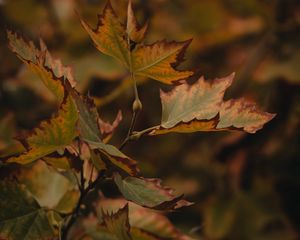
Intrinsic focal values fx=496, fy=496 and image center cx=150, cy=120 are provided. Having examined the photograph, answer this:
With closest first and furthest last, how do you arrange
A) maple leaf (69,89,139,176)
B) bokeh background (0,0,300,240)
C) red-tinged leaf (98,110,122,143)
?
maple leaf (69,89,139,176) → red-tinged leaf (98,110,122,143) → bokeh background (0,0,300,240)

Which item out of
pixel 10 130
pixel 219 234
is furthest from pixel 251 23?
pixel 10 130

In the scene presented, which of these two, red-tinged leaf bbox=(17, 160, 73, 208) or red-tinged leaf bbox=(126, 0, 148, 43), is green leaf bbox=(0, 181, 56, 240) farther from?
red-tinged leaf bbox=(126, 0, 148, 43)

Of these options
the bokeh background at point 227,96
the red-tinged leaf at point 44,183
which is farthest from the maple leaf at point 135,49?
the bokeh background at point 227,96

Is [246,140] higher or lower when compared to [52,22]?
lower

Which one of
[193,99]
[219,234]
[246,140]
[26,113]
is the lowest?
[219,234]

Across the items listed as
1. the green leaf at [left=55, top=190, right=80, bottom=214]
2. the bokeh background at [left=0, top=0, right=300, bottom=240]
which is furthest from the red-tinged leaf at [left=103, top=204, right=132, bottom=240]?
the bokeh background at [left=0, top=0, right=300, bottom=240]

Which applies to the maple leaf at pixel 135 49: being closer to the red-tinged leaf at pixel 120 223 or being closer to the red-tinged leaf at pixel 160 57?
the red-tinged leaf at pixel 160 57

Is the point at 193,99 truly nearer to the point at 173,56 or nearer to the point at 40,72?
the point at 173,56
